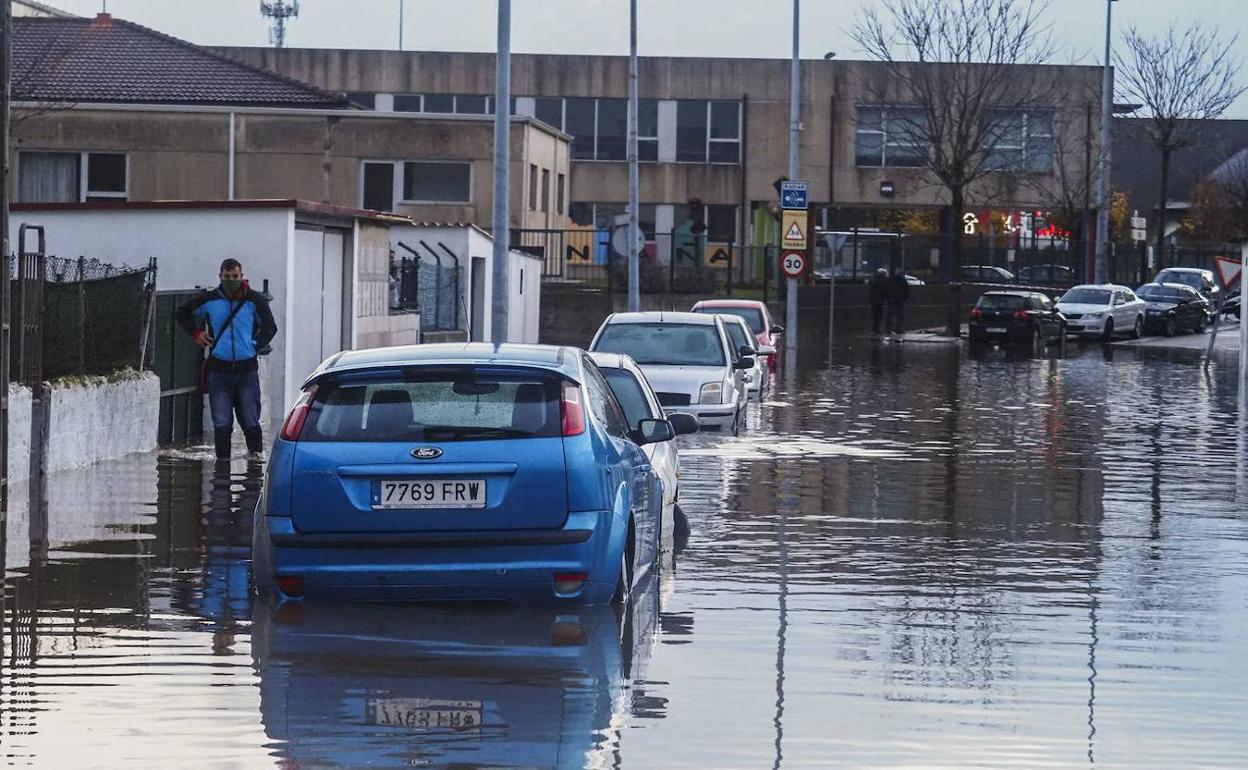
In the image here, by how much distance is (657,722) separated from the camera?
25.6ft

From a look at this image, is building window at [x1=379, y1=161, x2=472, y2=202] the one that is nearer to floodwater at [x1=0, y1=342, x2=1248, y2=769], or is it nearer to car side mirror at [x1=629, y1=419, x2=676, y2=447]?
floodwater at [x1=0, y1=342, x2=1248, y2=769]

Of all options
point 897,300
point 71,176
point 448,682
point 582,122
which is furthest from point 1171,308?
point 448,682

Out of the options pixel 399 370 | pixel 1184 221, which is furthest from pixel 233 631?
pixel 1184 221

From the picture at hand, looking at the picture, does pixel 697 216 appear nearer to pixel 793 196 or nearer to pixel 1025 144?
pixel 1025 144

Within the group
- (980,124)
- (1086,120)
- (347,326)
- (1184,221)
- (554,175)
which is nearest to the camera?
(347,326)

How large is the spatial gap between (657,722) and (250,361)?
35.0ft

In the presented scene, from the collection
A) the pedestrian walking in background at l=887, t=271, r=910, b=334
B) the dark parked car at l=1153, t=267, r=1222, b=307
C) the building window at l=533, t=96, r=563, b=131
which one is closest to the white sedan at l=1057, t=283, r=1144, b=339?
the pedestrian walking in background at l=887, t=271, r=910, b=334

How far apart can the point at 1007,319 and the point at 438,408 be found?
144 ft

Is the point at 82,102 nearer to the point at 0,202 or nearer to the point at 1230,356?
the point at 1230,356

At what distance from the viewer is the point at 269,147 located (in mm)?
49281

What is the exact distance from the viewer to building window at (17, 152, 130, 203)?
47.6 metres

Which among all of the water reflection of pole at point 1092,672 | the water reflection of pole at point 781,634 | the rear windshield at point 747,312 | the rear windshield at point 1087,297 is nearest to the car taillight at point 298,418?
the water reflection of pole at point 781,634

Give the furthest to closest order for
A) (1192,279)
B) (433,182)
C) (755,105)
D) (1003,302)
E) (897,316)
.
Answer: (1192,279), (755,105), (897,316), (1003,302), (433,182)

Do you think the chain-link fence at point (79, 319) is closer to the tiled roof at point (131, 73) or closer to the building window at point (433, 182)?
the tiled roof at point (131, 73)
